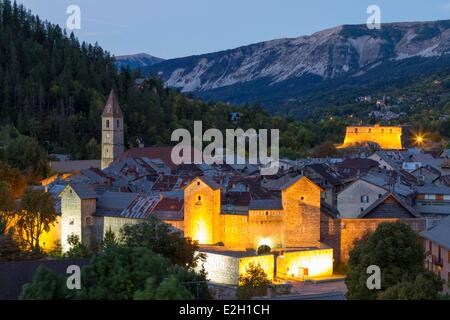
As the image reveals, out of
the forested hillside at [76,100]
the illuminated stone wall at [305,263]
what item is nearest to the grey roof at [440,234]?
the illuminated stone wall at [305,263]

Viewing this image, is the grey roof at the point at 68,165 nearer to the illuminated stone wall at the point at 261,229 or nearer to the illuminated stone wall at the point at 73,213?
the illuminated stone wall at the point at 73,213

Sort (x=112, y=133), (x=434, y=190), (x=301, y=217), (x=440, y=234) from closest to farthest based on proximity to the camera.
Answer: (x=440, y=234), (x=301, y=217), (x=434, y=190), (x=112, y=133)

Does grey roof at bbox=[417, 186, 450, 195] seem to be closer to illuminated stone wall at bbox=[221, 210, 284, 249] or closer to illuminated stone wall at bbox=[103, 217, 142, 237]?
illuminated stone wall at bbox=[221, 210, 284, 249]

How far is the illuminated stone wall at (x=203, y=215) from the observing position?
50.3 meters

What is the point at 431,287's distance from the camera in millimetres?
29891

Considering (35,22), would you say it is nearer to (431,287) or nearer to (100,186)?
(100,186)

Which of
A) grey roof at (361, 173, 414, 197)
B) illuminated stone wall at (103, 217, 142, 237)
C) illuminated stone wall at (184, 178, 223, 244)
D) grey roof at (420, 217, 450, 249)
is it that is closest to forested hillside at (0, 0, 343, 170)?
grey roof at (361, 173, 414, 197)

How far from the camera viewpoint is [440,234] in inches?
1747

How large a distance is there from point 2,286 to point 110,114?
7672cm

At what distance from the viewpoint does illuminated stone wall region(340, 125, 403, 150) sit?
14338 cm

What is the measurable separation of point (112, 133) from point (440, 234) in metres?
69.0

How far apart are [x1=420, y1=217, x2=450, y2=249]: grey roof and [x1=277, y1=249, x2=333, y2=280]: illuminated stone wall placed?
555cm

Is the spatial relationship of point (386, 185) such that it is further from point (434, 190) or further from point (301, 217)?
point (301, 217)

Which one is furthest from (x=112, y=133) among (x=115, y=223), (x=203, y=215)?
(x=203, y=215)
